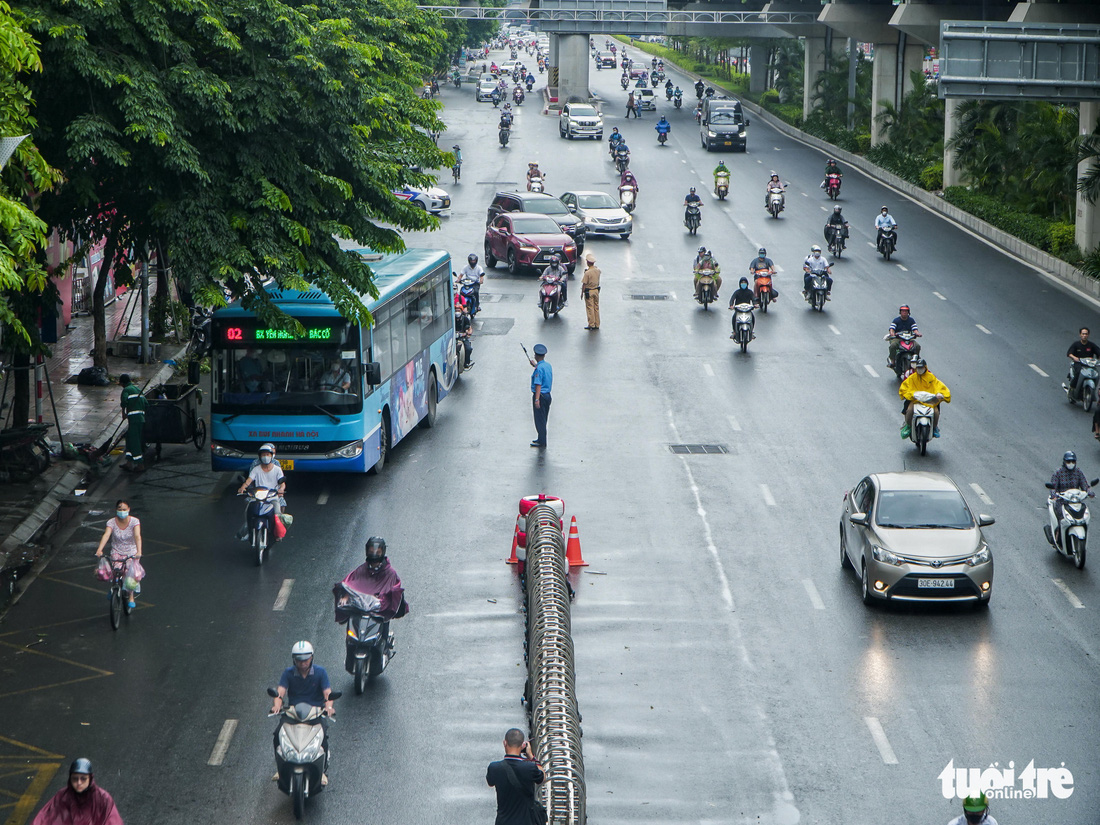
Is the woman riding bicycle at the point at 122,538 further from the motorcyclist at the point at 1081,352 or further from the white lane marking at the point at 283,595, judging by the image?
the motorcyclist at the point at 1081,352

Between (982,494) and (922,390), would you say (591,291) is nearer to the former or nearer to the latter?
(922,390)

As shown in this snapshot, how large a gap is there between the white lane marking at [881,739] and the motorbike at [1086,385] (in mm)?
14967

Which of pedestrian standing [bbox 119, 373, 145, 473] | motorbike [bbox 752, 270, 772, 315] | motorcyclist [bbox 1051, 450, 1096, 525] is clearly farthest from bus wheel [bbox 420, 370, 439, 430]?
motorbike [bbox 752, 270, 772, 315]

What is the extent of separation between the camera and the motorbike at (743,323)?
32125mm

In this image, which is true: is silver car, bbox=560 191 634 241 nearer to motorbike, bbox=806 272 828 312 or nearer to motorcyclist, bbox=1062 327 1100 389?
motorbike, bbox=806 272 828 312

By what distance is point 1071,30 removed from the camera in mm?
38281

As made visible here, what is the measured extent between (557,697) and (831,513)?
31.1 ft

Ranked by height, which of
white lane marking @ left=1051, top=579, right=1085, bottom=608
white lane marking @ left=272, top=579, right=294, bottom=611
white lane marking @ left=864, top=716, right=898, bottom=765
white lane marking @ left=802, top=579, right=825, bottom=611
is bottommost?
white lane marking @ left=864, top=716, right=898, bottom=765

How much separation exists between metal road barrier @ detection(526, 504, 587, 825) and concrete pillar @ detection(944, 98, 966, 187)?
41.1 meters

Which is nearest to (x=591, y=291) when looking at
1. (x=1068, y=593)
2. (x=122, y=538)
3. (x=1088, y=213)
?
(x=1088, y=213)

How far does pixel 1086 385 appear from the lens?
87.5ft

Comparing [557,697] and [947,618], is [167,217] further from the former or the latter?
[947,618]

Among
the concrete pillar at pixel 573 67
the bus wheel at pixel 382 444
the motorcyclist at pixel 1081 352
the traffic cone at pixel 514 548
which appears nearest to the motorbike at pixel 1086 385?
the motorcyclist at pixel 1081 352

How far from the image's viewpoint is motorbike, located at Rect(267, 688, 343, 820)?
38.4ft
